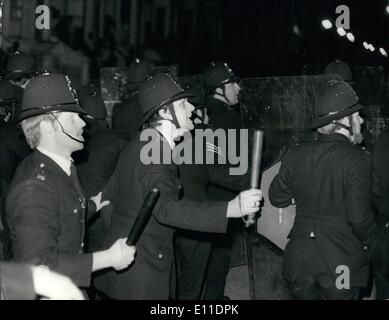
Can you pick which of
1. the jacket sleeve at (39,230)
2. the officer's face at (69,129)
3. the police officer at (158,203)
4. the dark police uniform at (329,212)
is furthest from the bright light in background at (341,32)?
the jacket sleeve at (39,230)

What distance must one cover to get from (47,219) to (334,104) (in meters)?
2.13

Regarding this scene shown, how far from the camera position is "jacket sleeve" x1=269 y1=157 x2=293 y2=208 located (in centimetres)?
398

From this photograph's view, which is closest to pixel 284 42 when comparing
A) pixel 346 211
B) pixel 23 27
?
pixel 346 211

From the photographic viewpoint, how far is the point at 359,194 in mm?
3566

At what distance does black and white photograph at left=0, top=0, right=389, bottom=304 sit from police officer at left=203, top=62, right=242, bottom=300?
0.05 feet

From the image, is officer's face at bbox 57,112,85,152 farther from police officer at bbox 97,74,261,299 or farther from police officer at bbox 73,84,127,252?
police officer at bbox 73,84,127,252

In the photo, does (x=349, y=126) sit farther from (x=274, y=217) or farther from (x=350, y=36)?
(x=350, y=36)

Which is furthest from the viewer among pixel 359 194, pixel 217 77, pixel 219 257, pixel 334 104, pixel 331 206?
pixel 217 77

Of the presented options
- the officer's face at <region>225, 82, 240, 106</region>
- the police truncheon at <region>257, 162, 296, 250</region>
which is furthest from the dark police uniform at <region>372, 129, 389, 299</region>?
the officer's face at <region>225, 82, 240, 106</region>

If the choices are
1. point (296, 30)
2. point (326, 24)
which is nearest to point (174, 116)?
point (296, 30)

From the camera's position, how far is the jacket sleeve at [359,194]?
3570 millimetres

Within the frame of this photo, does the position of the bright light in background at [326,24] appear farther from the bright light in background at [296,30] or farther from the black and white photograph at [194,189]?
the black and white photograph at [194,189]

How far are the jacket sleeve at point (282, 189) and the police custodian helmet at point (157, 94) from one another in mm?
877
